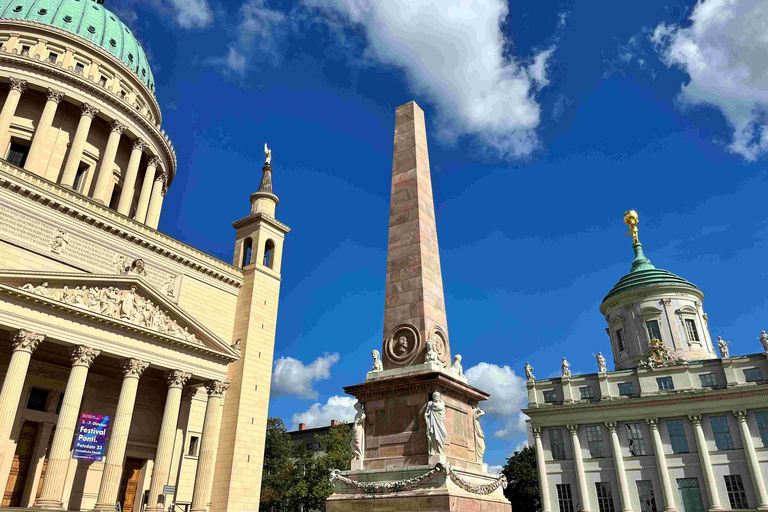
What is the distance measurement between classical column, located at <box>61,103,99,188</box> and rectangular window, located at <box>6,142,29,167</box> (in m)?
3.43

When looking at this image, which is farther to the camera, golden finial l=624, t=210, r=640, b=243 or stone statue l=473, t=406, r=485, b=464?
golden finial l=624, t=210, r=640, b=243

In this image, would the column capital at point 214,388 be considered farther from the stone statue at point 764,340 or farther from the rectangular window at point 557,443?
the stone statue at point 764,340

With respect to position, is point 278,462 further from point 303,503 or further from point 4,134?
point 4,134

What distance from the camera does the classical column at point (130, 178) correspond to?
42.2 meters

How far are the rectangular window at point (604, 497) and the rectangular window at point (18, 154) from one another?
53.6 metres

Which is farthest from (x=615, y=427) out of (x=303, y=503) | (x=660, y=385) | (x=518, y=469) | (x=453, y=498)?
(x=453, y=498)

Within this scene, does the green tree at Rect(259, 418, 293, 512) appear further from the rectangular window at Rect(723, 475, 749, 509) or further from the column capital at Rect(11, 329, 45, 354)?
the rectangular window at Rect(723, 475, 749, 509)

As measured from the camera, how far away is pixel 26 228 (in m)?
27.9

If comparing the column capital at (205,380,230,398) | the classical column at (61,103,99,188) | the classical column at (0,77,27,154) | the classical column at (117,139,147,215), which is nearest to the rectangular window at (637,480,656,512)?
the column capital at (205,380,230,398)

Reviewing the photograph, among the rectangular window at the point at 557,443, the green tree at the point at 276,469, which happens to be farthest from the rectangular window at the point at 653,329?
the green tree at the point at 276,469

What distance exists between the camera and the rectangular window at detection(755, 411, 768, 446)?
42.1 metres

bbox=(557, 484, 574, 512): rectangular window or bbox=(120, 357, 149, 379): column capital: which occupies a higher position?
bbox=(120, 357, 149, 379): column capital

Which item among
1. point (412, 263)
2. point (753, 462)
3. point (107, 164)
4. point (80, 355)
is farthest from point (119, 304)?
point (753, 462)

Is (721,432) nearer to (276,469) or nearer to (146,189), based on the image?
(276,469)
